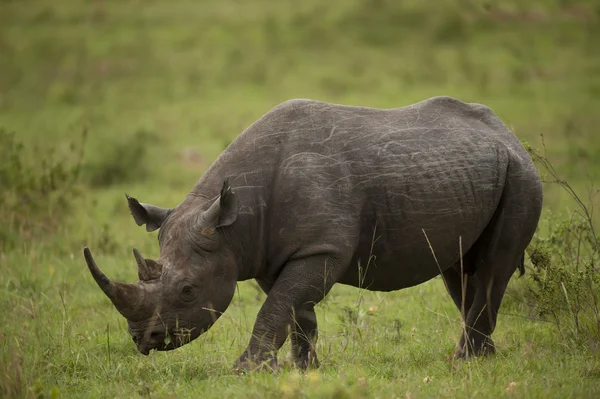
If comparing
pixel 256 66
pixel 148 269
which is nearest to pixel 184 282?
pixel 148 269

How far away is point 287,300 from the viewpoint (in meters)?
6.30

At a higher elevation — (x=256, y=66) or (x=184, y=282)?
(x=184, y=282)

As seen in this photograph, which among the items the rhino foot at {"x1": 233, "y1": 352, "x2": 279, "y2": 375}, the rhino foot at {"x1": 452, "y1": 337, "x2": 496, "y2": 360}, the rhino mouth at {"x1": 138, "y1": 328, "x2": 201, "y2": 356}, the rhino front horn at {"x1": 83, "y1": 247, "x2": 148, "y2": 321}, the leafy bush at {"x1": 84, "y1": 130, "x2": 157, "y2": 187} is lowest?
the leafy bush at {"x1": 84, "y1": 130, "x2": 157, "y2": 187}

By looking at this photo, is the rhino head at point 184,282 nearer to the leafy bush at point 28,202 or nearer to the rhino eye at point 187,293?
the rhino eye at point 187,293

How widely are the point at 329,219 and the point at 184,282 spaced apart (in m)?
1.10

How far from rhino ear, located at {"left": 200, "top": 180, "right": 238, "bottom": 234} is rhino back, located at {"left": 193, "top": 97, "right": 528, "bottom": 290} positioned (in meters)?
0.19

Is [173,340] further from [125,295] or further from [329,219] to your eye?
[329,219]

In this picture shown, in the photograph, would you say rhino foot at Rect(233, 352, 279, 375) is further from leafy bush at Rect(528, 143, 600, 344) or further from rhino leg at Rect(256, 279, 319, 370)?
leafy bush at Rect(528, 143, 600, 344)

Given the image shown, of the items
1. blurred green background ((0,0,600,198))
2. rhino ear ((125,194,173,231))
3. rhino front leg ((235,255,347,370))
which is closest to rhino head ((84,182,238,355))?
rhino ear ((125,194,173,231))

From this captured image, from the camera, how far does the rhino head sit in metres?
6.02

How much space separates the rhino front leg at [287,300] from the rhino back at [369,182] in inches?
4.2

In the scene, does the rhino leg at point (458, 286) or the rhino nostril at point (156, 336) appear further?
the rhino leg at point (458, 286)

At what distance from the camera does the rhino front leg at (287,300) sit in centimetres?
623

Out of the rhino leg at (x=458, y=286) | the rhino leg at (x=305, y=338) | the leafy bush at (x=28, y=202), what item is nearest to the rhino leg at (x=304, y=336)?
the rhino leg at (x=305, y=338)
